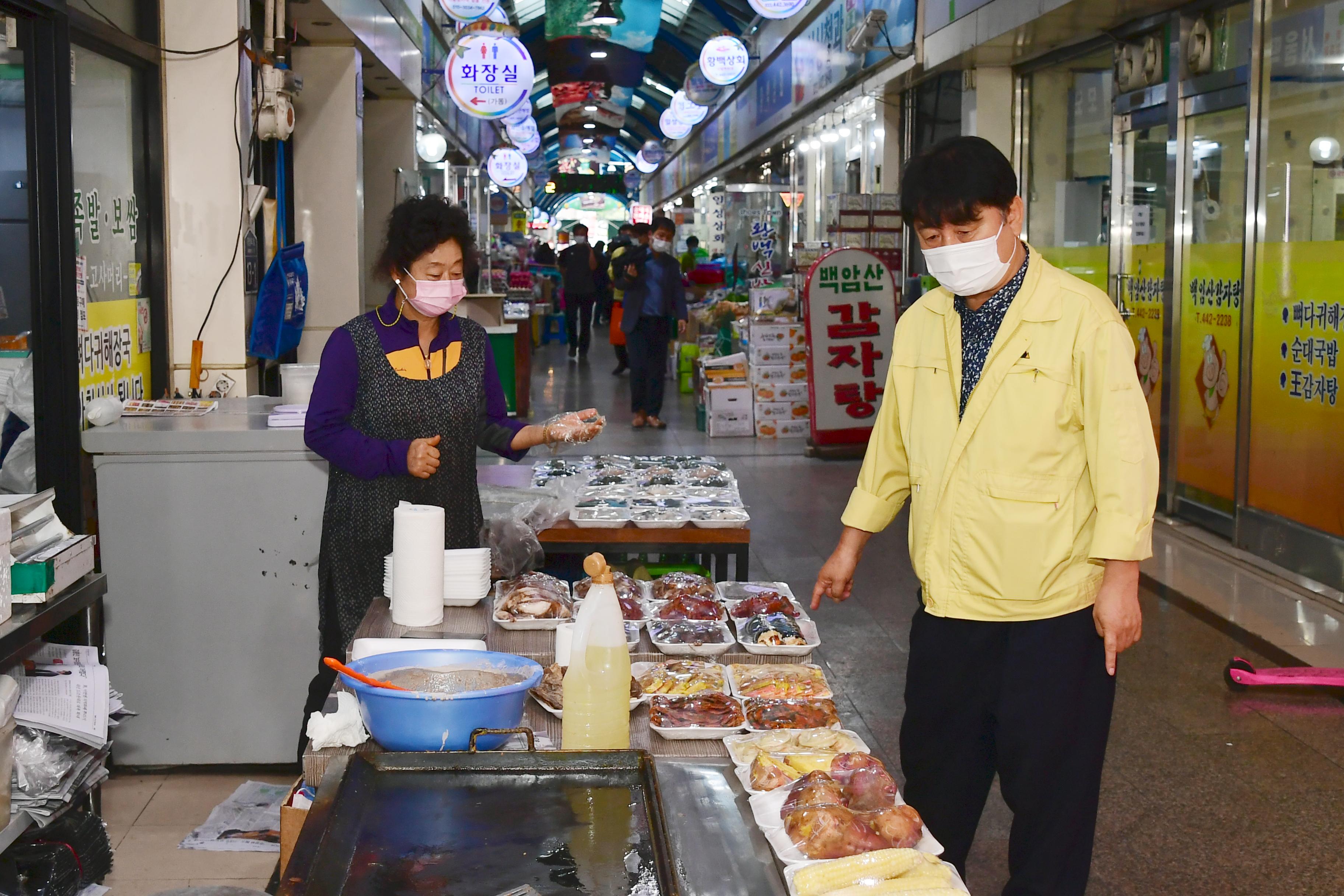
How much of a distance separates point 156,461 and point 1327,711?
→ 4153 mm

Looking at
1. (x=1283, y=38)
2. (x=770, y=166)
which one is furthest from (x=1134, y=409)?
(x=770, y=166)

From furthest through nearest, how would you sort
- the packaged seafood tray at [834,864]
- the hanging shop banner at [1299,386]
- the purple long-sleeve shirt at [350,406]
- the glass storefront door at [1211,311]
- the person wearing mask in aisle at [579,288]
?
the person wearing mask in aisle at [579,288]
the glass storefront door at [1211,311]
the hanging shop banner at [1299,386]
the purple long-sleeve shirt at [350,406]
the packaged seafood tray at [834,864]

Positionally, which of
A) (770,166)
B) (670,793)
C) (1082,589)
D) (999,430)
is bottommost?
(670,793)

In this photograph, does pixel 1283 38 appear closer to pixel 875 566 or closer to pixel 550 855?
pixel 875 566

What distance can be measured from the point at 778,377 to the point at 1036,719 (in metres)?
8.62

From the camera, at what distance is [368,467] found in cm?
323

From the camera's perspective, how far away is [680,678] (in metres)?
2.52

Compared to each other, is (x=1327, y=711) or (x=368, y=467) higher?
(x=368, y=467)

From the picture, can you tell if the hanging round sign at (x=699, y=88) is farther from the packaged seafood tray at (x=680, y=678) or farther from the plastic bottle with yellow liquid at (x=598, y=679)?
the plastic bottle with yellow liquid at (x=598, y=679)

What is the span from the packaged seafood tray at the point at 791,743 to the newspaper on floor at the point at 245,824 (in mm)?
2021

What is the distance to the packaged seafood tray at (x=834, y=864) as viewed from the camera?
161cm

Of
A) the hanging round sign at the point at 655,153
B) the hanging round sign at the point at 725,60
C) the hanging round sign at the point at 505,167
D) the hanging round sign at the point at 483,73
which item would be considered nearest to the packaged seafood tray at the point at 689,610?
the hanging round sign at the point at 483,73

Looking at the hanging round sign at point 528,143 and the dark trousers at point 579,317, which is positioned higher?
the hanging round sign at point 528,143

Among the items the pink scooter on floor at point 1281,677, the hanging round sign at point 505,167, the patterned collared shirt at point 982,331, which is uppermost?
the hanging round sign at point 505,167
